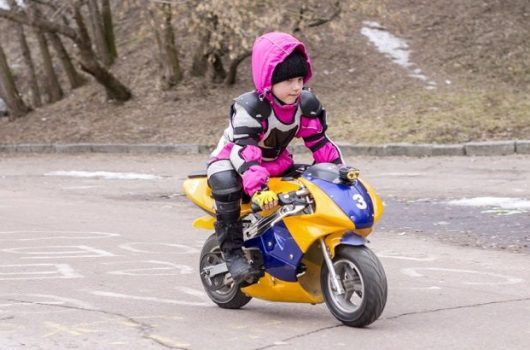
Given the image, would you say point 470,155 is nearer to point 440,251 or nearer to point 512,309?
point 440,251

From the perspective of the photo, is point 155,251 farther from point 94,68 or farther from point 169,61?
point 169,61

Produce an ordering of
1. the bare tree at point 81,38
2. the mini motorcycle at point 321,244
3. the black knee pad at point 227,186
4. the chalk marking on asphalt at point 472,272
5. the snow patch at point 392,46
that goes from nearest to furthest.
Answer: the mini motorcycle at point 321,244, the black knee pad at point 227,186, the chalk marking on asphalt at point 472,272, the bare tree at point 81,38, the snow patch at point 392,46

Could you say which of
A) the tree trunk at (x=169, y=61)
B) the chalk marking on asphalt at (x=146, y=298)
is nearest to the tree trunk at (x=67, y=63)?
the tree trunk at (x=169, y=61)

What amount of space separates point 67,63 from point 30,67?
954mm

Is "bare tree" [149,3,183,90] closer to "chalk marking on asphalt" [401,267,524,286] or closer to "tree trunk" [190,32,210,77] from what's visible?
"tree trunk" [190,32,210,77]

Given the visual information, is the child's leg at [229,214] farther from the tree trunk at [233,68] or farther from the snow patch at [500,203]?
the tree trunk at [233,68]

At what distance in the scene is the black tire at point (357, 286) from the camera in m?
5.75

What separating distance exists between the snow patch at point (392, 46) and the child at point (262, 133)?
1614cm

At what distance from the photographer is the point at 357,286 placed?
5906 mm

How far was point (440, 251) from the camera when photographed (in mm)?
9305

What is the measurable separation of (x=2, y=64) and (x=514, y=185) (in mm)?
16464

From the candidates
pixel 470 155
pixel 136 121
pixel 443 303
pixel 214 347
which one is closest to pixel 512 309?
pixel 443 303

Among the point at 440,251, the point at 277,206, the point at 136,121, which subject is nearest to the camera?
the point at 277,206

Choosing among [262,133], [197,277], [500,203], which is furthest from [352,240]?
[500,203]
